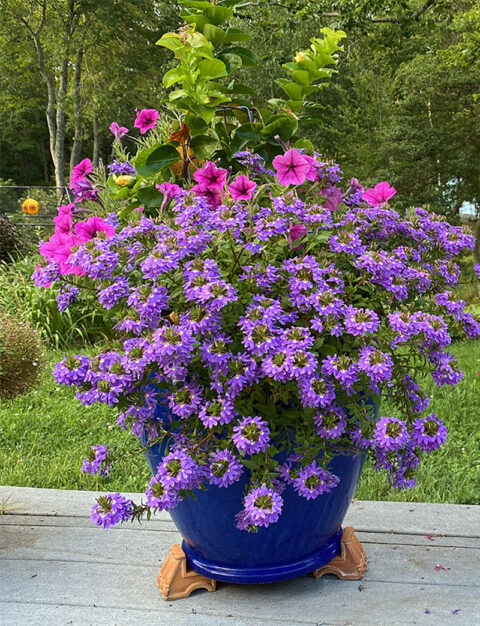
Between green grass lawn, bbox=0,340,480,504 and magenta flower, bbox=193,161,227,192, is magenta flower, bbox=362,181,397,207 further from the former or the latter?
green grass lawn, bbox=0,340,480,504

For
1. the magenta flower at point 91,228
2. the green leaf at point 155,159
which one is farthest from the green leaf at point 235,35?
the magenta flower at point 91,228

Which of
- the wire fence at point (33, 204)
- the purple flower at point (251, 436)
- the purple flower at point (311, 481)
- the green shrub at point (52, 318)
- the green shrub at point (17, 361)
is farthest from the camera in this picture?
the wire fence at point (33, 204)

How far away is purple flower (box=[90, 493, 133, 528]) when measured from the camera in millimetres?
1360

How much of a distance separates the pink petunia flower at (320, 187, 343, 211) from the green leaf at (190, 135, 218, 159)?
1.07 feet

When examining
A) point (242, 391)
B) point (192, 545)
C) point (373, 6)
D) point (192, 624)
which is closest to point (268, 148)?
point (242, 391)

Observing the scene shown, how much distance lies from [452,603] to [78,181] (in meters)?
1.54

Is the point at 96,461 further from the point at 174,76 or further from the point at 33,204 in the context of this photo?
the point at 33,204

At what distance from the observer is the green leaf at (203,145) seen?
66.7 inches

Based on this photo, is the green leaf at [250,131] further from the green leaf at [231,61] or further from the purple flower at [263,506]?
the purple flower at [263,506]

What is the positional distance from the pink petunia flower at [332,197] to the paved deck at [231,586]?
1.02 metres

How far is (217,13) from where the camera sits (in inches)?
69.9

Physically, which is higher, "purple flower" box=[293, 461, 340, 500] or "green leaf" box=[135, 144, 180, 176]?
"green leaf" box=[135, 144, 180, 176]

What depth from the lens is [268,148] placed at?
1830 mm

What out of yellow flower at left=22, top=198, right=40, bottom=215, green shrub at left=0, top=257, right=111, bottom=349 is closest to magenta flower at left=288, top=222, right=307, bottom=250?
green shrub at left=0, top=257, right=111, bottom=349
